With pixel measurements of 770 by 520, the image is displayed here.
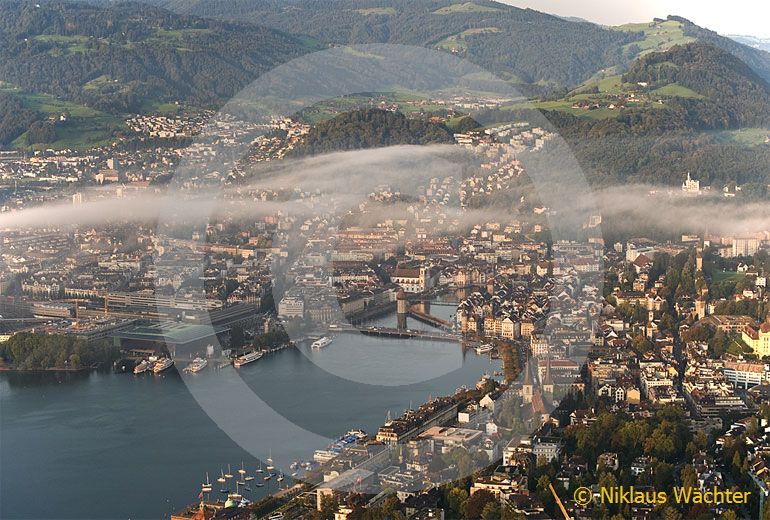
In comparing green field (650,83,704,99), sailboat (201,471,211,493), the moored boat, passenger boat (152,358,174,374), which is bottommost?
sailboat (201,471,211,493)

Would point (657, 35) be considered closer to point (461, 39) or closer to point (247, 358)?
point (461, 39)

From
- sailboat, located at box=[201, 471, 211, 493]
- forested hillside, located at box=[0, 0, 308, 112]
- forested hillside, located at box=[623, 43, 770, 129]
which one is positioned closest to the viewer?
sailboat, located at box=[201, 471, 211, 493]

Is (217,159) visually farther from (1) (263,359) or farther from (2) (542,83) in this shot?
(1) (263,359)

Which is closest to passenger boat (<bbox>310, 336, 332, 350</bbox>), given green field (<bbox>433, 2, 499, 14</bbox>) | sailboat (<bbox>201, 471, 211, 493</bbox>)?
sailboat (<bbox>201, 471, 211, 493</bbox>)

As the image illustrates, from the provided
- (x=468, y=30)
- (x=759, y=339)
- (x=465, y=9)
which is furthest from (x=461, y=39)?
(x=759, y=339)

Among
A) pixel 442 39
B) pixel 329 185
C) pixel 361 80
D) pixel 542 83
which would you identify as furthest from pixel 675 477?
pixel 442 39

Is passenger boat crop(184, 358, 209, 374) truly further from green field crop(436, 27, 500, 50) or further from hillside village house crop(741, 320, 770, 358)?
green field crop(436, 27, 500, 50)
